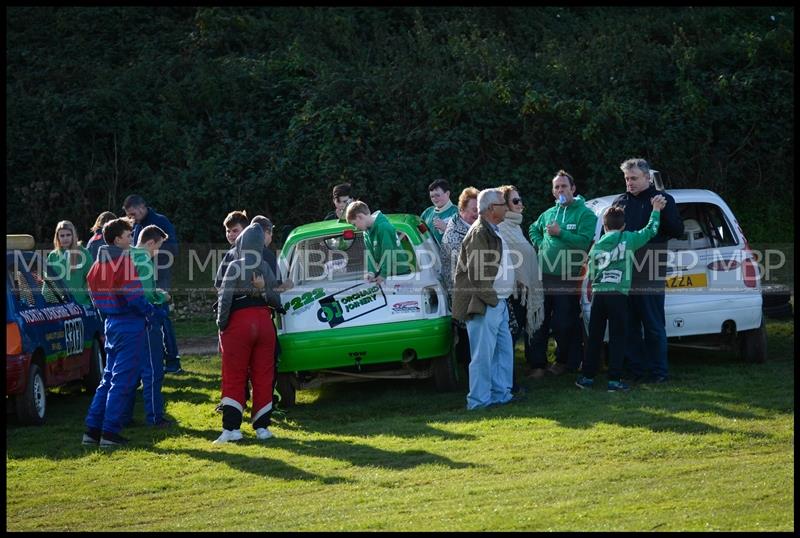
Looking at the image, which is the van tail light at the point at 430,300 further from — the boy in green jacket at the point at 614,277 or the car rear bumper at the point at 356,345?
the boy in green jacket at the point at 614,277

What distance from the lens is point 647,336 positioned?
1196cm

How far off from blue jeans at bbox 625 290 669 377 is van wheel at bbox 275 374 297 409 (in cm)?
336

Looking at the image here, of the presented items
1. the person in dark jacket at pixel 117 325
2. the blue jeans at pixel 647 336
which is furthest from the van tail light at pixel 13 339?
the blue jeans at pixel 647 336

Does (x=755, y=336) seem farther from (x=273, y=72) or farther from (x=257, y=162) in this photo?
(x=273, y=72)

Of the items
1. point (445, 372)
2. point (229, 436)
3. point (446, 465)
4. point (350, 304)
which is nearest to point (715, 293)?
point (445, 372)

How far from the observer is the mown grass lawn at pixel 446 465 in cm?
742

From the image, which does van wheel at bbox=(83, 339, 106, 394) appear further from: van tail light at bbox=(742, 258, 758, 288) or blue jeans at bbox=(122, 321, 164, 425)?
van tail light at bbox=(742, 258, 758, 288)

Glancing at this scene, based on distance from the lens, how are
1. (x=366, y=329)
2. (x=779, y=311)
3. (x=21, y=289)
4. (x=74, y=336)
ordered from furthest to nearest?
(x=779, y=311) < (x=74, y=336) < (x=21, y=289) < (x=366, y=329)

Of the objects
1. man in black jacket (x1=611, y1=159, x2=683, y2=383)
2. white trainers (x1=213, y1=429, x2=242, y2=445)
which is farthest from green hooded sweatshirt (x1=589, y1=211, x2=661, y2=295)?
white trainers (x1=213, y1=429, x2=242, y2=445)

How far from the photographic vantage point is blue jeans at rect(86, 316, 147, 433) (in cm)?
1041

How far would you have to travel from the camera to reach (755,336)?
12766 mm

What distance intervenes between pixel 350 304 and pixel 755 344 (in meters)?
4.48

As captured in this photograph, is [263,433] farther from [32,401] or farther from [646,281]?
[646,281]

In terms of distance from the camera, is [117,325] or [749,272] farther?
[749,272]
